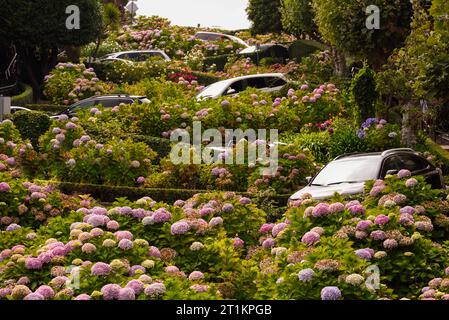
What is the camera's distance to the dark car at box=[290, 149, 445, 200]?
15203 millimetres

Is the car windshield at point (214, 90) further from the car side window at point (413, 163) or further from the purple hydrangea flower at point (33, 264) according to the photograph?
the purple hydrangea flower at point (33, 264)

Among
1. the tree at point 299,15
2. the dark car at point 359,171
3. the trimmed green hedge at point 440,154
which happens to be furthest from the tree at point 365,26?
the tree at point 299,15

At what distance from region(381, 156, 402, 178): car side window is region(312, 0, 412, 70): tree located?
12.7 metres

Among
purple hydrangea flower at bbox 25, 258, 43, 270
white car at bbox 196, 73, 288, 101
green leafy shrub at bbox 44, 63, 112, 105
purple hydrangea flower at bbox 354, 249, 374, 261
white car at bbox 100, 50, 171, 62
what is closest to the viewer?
purple hydrangea flower at bbox 25, 258, 43, 270

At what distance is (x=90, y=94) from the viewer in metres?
33.7

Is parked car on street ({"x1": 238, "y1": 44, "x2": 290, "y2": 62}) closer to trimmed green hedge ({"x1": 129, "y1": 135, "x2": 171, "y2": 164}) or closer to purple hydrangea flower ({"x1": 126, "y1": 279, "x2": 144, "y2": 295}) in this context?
trimmed green hedge ({"x1": 129, "y1": 135, "x2": 171, "y2": 164})

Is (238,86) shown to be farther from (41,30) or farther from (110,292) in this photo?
(110,292)

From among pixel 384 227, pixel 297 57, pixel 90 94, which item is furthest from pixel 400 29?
pixel 384 227

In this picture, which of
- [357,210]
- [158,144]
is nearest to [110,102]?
[158,144]

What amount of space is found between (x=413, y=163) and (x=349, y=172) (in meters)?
1.56

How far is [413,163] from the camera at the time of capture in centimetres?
1694

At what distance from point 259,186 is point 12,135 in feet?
17.2
